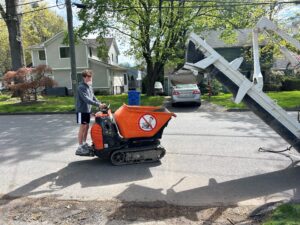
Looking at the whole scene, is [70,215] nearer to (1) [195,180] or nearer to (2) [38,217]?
(2) [38,217]

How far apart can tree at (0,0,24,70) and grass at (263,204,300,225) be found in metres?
21.0

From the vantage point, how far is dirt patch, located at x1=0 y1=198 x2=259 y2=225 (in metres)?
3.79

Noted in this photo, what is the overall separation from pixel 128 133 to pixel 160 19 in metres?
15.5

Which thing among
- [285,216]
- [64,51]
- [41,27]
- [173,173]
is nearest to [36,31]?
[41,27]

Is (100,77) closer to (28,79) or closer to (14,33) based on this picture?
(14,33)

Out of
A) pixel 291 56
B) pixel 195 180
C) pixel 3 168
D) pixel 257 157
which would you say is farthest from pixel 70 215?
pixel 291 56

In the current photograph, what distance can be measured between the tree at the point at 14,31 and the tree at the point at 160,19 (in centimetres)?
520

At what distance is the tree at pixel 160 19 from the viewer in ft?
63.0

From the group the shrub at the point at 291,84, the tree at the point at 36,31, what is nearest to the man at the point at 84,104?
the shrub at the point at 291,84

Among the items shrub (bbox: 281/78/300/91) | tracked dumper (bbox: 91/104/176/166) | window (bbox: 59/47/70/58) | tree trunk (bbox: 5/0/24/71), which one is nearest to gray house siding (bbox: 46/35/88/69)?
window (bbox: 59/47/70/58)

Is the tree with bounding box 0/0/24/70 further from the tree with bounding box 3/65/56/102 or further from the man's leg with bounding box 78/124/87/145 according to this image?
the man's leg with bounding box 78/124/87/145

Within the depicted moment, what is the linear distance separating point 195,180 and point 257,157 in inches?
75.4

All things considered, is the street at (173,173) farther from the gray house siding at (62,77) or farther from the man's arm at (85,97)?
the gray house siding at (62,77)

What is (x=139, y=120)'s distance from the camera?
584 centimetres
